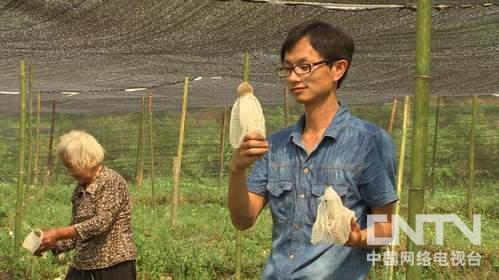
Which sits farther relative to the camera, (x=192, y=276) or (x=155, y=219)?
(x=155, y=219)

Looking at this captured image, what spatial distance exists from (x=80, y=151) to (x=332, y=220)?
66.7 inches

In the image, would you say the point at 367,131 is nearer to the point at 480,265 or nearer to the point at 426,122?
the point at 426,122

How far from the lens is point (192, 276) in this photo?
16.6ft

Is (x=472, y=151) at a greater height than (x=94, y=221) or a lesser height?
greater

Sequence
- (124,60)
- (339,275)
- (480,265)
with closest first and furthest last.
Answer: (339,275), (480,265), (124,60)

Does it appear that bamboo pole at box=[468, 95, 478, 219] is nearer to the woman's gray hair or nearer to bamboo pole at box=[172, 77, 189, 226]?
bamboo pole at box=[172, 77, 189, 226]

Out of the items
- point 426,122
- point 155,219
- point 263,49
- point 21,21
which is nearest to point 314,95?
point 426,122

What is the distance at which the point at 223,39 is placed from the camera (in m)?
5.22

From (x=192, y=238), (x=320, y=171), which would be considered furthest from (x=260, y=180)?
(x=192, y=238)

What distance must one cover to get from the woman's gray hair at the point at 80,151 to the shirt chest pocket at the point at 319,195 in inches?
60.0

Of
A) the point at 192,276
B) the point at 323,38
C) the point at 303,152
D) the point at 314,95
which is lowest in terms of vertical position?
the point at 192,276

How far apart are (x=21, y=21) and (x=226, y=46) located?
152 cm

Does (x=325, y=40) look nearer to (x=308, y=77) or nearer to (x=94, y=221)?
(x=308, y=77)

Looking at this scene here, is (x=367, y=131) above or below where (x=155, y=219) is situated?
above
